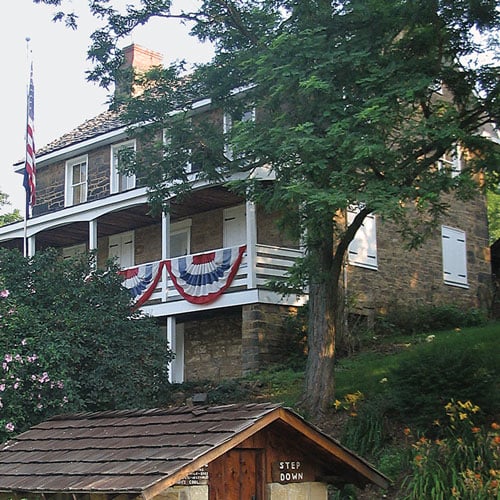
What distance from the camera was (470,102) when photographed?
15.4 meters

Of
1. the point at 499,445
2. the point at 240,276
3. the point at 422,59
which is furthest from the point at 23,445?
the point at 240,276

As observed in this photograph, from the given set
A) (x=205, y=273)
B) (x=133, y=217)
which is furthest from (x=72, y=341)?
(x=133, y=217)

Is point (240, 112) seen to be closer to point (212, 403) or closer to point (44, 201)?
point (212, 403)

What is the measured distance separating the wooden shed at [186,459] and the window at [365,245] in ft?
44.0

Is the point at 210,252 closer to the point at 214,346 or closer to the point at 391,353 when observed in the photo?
the point at 214,346

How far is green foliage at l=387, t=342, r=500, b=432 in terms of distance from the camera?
1326 cm

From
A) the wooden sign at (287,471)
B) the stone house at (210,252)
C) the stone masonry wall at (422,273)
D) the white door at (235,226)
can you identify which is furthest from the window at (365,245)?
the wooden sign at (287,471)

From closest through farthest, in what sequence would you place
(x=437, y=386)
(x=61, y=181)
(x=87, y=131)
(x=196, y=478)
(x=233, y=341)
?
(x=196, y=478) → (x=437, y=386) → (x=233, y=341) → (x=61, y=181) → (x=87, y=131)

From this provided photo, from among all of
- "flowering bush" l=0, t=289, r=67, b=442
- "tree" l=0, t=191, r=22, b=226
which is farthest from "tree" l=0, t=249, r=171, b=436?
"tree" l=0, t=191, r=22, b=226

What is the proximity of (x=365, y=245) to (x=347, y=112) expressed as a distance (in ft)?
33.6

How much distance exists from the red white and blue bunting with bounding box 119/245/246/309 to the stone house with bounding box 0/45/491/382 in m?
0.03

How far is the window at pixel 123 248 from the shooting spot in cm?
2722

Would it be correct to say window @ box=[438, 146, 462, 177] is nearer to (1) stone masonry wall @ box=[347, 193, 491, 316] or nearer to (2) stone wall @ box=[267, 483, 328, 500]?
→ (1) stone masonry wall @ box=[347, 193, 491, 316]

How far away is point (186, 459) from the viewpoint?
26.2ft
